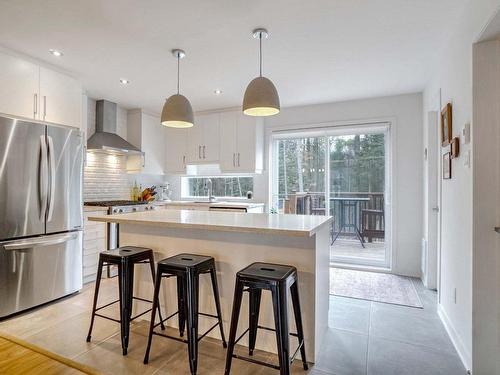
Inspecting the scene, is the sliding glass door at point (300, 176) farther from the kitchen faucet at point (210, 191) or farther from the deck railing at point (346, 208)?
the kitchen faucet at point (210, 191)

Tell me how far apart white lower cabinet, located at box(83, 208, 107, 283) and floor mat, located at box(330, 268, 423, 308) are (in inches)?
118

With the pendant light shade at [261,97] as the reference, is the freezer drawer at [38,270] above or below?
below

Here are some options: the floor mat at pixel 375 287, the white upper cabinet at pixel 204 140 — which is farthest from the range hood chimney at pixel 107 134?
the floor mat at pixel 375 287

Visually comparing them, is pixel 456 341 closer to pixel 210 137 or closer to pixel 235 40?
pixel 235 40

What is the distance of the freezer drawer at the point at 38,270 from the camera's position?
2684 millimetres

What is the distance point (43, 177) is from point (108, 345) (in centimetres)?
177

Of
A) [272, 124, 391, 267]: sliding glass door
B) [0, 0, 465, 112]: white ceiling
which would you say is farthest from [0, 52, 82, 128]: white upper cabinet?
[272, 124, 391, 267]: sliding glass door

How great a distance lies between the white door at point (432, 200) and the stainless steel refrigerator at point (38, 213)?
161 inches

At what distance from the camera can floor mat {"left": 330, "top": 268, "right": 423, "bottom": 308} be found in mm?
3186

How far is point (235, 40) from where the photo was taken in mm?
2588

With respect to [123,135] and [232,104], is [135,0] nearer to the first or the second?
[232,104]

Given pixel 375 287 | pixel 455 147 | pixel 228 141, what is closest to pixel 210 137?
pixel 228 141

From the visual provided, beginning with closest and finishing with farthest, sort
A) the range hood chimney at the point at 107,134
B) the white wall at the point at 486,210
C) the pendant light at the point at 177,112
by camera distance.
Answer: the white wall at the point at 486,210 < the pendant light at the point at 177,112 < the range hood chimney at the point at 107,134

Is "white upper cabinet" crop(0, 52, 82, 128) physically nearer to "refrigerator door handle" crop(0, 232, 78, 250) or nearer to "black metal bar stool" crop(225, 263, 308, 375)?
"refrigerator door handle" crop(0, 232, 78, 250)
